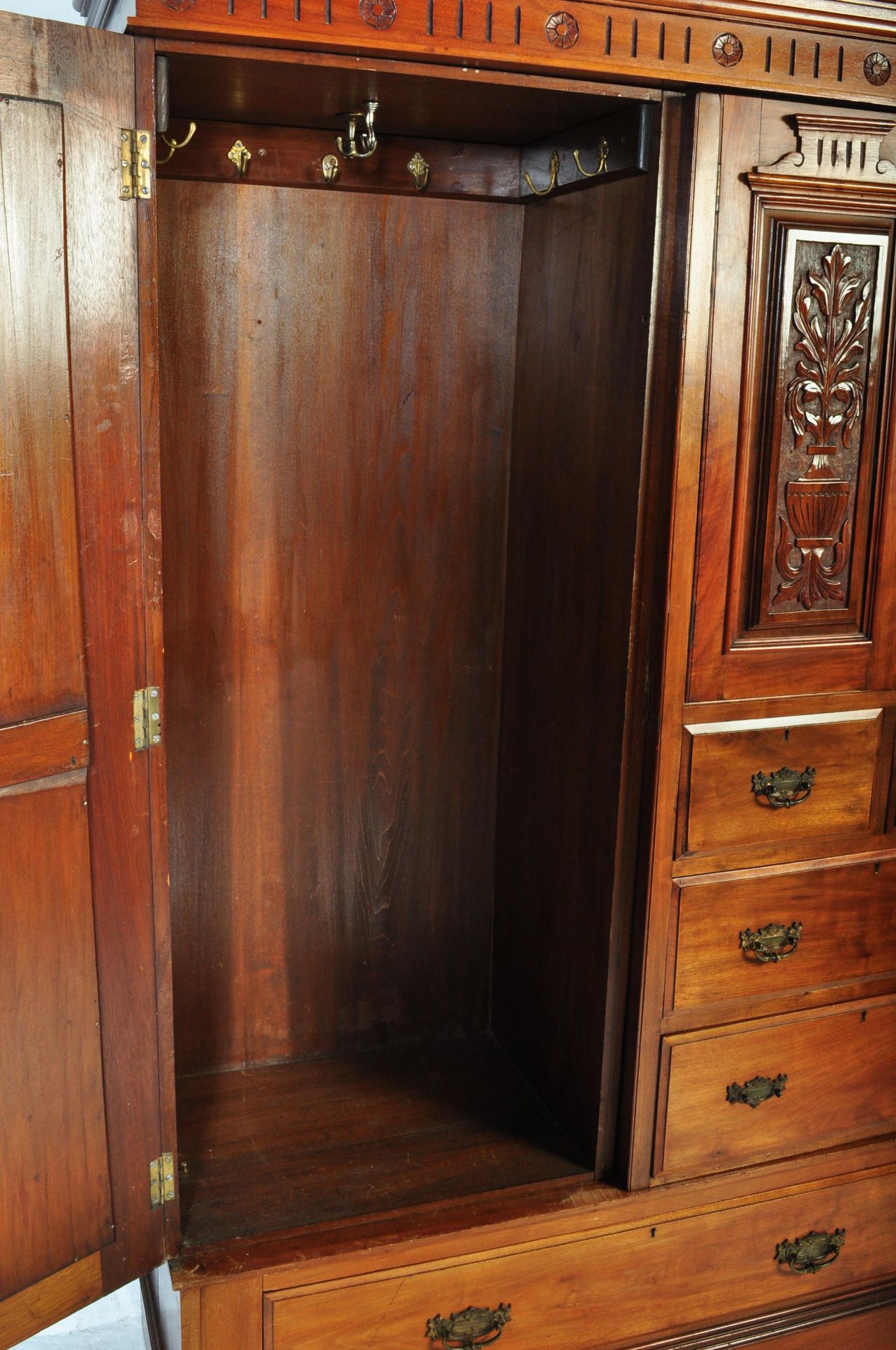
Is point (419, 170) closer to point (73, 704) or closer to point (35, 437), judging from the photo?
point (35, 437)

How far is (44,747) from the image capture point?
4.96ft

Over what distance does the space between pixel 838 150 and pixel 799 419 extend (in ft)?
1.20

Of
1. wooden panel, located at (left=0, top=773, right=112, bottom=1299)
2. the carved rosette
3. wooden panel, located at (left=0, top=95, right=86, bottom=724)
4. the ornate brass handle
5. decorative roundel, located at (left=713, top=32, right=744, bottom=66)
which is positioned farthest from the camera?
the ornate brass handle

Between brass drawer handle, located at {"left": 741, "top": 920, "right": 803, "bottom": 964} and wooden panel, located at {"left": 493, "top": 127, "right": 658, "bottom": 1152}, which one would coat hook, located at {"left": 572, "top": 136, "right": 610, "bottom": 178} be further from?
brass drawer handle, located at {"left": 741, "top": 920, "right": 803, "bottom": 964}

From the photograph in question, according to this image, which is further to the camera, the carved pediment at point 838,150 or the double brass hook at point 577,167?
the double brass hook at point 577,167

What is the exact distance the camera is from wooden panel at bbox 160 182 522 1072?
6.70 feet

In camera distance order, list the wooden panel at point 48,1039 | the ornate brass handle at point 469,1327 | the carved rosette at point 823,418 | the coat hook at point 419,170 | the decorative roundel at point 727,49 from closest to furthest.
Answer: the wooden panel at point 48,1039 < the decorative roundel at point 727,49 < the carved rosette at point 823,418 < the ornate brass handle at point 469,1327 < the coat hook at point 419,170

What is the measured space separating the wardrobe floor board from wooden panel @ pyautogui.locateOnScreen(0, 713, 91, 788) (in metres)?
0.77

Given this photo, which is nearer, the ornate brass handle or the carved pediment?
the carved pediment

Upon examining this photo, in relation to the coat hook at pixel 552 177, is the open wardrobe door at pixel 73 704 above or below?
below

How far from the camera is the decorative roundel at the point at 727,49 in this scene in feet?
5.35

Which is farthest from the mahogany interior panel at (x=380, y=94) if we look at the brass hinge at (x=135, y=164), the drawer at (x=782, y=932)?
the drawer at (x=782, y=932)

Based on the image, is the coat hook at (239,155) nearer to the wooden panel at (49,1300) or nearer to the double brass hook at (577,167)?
the double brass hook at (577,167)

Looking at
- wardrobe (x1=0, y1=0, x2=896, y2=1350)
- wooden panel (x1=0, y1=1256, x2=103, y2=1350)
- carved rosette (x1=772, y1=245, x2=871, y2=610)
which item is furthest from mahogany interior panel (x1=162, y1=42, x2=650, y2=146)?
wooden panel (x1=0, y1=1256, x2=103, y2=1350)
